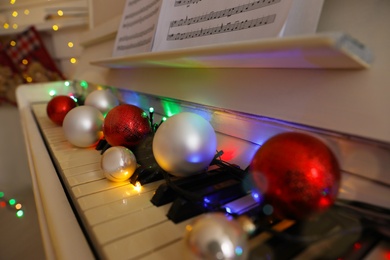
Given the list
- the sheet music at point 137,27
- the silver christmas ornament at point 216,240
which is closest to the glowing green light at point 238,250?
the silver christmas ornament at point 216,240

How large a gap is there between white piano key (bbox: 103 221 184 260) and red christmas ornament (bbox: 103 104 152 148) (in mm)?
294

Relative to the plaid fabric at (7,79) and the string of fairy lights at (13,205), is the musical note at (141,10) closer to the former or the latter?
the string of fairy lights at (13,205)

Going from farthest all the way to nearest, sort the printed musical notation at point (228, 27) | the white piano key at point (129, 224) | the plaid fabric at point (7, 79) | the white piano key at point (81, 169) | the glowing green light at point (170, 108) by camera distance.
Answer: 1. the plaid fabric at point (7, 79)
2. the glowing green light at point (170, 108)
3. the white piano key at point (81, 169)
4. the printed musical notation at point (228, 27)
5. the white piano key at point (129, 224)

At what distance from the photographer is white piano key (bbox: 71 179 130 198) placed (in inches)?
20.4

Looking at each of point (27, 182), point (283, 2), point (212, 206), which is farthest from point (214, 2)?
point (27, 182)

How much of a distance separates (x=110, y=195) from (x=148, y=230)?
0.15 metres

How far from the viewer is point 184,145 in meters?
0.47

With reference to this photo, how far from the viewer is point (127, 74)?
1063 millimetres

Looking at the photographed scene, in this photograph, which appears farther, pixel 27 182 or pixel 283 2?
pixel 27 182

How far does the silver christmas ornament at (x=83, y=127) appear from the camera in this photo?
2.52ft

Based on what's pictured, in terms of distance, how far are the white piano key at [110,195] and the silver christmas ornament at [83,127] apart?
0.31 m

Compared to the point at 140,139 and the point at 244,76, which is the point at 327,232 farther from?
the point at 140,139

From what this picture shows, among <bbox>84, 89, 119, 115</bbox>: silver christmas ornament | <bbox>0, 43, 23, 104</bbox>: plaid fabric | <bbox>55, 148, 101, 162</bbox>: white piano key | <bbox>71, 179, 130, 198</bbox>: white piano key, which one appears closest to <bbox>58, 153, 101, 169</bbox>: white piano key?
<bbox>55, 148, 101, 162</bbox>: white piano key

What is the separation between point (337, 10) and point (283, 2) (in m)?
0.09
